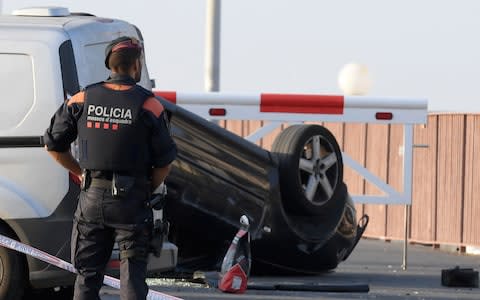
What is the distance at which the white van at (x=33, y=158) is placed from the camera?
9617mm

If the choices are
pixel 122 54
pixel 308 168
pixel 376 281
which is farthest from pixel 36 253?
pixel 376 281

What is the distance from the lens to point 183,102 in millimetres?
14836

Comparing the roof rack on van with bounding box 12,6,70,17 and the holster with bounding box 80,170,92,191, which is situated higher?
the roof rack on van with bounding box 12,6,70,17

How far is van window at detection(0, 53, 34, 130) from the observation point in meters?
9.64

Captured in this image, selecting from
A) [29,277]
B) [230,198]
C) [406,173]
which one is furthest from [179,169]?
[406,173]

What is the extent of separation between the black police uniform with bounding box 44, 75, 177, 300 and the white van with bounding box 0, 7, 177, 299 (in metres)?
1.65

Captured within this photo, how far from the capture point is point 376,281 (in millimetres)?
13867

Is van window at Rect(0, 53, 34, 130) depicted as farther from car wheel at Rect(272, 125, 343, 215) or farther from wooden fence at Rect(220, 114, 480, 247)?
wooden fence at Rect(220, 114, 480, 247)

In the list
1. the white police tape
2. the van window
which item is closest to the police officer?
the white police tape

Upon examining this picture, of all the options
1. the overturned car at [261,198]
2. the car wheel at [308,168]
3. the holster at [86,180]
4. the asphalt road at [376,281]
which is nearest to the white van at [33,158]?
the holster at [86,180]

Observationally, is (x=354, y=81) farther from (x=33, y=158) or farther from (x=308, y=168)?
(x=33, y=158)

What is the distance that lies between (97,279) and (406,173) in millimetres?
7631

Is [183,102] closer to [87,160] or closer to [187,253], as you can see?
[187,253]

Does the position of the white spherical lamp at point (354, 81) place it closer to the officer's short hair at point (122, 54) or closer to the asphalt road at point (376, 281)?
the asphalt road at point (376, 281)
